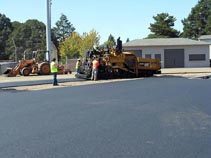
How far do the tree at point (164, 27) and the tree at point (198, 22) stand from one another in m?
15.8

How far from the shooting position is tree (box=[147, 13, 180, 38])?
9462cm

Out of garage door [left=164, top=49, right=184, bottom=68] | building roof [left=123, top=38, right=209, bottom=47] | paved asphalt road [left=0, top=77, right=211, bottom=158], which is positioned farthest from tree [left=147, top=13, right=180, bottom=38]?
paved asphalt road [left=0, top=77, right=211, bottom=158]

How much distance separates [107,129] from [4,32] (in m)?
132

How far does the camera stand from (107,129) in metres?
10.0

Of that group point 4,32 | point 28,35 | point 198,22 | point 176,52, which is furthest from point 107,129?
point 28,35

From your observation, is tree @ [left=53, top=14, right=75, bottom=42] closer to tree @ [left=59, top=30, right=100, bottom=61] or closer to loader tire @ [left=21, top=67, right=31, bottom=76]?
tree @ [left=59, top=30, right=100, bottom=61]

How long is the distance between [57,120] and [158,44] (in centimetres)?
5410

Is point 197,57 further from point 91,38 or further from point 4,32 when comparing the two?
point 4,32

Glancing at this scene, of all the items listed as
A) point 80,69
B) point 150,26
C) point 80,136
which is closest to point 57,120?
point 80,136

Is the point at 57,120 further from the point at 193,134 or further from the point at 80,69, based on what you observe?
the point at 80,69

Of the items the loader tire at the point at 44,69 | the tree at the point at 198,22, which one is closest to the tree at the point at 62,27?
the tree at the point at 198,22

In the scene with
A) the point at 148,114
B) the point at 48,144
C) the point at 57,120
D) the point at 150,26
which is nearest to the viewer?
the point at 48,144

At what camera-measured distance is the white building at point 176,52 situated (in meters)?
63.7

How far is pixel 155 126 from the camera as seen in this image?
34.0ft
